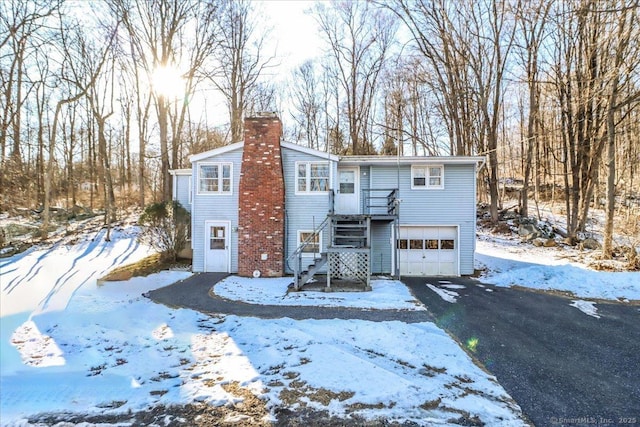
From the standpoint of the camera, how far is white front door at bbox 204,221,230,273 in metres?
12.5

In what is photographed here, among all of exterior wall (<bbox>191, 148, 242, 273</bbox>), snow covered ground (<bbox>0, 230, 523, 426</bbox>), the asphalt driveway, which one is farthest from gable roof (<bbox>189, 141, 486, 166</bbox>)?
snow covered ground (<bbox>0, 230, 523, 426</bbox>)

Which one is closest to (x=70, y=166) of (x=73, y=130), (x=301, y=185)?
(x=73, y=130)

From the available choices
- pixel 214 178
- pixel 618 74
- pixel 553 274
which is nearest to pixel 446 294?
pixel 553 274

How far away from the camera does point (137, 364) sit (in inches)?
197

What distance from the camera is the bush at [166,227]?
42.3 ft

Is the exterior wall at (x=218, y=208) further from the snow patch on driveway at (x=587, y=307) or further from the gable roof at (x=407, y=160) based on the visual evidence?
the snow patch on driveway at (x=587, y=307)

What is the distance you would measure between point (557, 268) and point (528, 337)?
266 inches

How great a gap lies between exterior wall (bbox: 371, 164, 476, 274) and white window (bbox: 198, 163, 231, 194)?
225 inches

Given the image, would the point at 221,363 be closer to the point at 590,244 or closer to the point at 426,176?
the point at 426,176

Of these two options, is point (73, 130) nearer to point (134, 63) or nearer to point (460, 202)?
point (134, 63)

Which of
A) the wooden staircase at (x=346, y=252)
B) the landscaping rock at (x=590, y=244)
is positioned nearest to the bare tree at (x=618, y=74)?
the landscaping rock at (x=590, y=244)

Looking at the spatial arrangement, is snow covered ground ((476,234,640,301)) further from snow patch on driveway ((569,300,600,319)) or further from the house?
the house

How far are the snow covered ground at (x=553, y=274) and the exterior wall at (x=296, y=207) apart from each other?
6.66 meters

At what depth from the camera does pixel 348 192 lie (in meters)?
12.6
